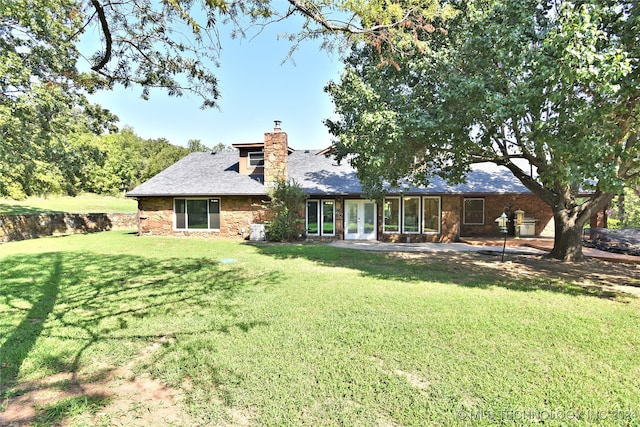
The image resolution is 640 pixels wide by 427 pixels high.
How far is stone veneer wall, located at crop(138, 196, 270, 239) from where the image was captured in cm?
1520

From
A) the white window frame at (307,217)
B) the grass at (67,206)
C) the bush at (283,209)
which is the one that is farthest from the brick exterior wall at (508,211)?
the grass at (67,206)

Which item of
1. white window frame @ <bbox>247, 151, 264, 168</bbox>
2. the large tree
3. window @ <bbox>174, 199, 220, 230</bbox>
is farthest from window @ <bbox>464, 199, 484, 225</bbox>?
window @ <bbox>174, 199, 220, 230</bbox>

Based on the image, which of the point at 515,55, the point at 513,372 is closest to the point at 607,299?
the point at 513,372

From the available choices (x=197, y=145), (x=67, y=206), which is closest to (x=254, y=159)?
(x=67, y=206)

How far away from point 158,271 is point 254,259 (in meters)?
2.73

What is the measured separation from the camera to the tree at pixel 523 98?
5.35m

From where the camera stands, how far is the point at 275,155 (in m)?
15.3

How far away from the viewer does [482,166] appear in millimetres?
17047

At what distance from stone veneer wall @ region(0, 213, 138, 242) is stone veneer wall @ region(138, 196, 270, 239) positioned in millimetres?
4781

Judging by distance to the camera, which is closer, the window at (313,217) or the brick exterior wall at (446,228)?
the brick exterior wall at (446,228)

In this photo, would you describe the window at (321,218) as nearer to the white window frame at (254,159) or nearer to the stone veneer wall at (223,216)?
the stone veneer wall at (223,216)

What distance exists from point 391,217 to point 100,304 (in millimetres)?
12037

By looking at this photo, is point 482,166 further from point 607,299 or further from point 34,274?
point 34,274

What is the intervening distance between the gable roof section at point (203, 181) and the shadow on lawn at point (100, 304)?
649cm
